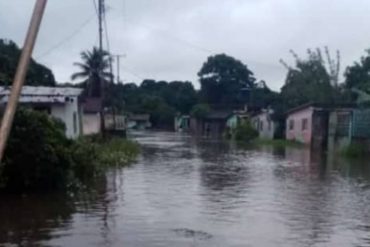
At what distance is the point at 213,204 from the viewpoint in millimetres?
15812

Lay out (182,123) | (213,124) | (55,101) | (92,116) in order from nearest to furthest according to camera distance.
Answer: (55,101), (92,116), (213,124), (182,123)

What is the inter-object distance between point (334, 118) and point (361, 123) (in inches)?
199

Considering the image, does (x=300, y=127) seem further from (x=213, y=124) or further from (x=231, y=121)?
(x=213, y=124)

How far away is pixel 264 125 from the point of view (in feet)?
225

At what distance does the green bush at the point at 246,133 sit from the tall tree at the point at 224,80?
111ft

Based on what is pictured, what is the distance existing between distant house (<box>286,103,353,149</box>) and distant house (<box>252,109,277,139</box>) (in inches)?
406

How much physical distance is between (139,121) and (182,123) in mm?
6625

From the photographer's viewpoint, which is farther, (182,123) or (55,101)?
(182,123)

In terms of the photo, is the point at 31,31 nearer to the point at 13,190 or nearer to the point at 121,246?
the point at 121,246

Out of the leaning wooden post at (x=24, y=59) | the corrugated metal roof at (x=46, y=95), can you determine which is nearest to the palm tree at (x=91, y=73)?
the corrugated metal roof at (x=46, y=95)

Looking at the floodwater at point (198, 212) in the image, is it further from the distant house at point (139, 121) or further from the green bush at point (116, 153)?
the distant house at point (139, 121)

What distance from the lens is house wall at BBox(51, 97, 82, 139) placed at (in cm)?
3022

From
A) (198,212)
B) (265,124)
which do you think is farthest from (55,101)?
(265,124)

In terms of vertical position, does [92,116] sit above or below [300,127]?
above
